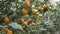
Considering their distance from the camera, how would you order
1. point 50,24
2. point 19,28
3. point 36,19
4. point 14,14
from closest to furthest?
point 19,28, point 14,14, point 36,19, point 50,24

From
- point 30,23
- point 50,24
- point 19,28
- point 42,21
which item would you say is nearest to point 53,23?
point 50,24

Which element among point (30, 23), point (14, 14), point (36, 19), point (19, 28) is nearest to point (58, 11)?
point (36, 19)

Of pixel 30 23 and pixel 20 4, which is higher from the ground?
pixel 20 4

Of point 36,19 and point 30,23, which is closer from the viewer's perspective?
point 30,23

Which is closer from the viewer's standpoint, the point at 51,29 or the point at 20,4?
the point at 20,4

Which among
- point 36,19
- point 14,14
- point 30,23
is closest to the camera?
point 14,14

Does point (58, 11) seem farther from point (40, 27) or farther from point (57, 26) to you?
point (40, 27)

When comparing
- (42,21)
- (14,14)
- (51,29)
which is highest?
(14,14)

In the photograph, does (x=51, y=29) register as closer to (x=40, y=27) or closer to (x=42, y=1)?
(x=40, y=27)

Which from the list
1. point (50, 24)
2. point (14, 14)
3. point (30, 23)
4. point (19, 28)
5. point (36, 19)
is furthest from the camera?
point (50, 24)
